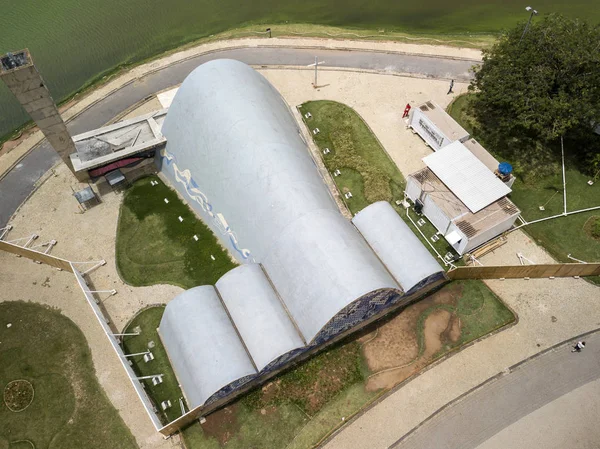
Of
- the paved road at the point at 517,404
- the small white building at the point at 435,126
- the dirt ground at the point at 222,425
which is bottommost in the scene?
the paved road at the point at 517,404

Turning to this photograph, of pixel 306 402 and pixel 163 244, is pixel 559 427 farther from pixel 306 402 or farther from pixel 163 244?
pixel 163 244

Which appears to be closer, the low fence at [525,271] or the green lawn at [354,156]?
the low fence at [525,271]

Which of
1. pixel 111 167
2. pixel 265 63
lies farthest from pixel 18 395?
pixel 265 63

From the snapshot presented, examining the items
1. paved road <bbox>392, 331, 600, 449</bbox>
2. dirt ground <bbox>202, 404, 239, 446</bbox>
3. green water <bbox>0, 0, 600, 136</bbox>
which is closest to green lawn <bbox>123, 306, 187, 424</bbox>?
dirt ground <bbox>202, 404, 239, 446</bbox>

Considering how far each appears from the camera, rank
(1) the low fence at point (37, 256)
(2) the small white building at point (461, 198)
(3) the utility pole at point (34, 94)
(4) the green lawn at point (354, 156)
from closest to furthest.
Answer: (3) the utility pole at point (34, 94) < (2) the small white building at point (461, 198) < (1) the low fence at point (37, 256) < (4) the green lawn at point (354, 156)

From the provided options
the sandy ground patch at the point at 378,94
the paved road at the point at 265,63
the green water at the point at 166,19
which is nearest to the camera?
the sandy ground patch at the point at 378,94

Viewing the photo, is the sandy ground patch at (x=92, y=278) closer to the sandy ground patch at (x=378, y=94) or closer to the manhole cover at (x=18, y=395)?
the manhole cover at (x=18, y=395)

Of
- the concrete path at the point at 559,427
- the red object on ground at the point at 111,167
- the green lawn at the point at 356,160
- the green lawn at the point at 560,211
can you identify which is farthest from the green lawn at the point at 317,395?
the red object on ground at the point at 111,167
